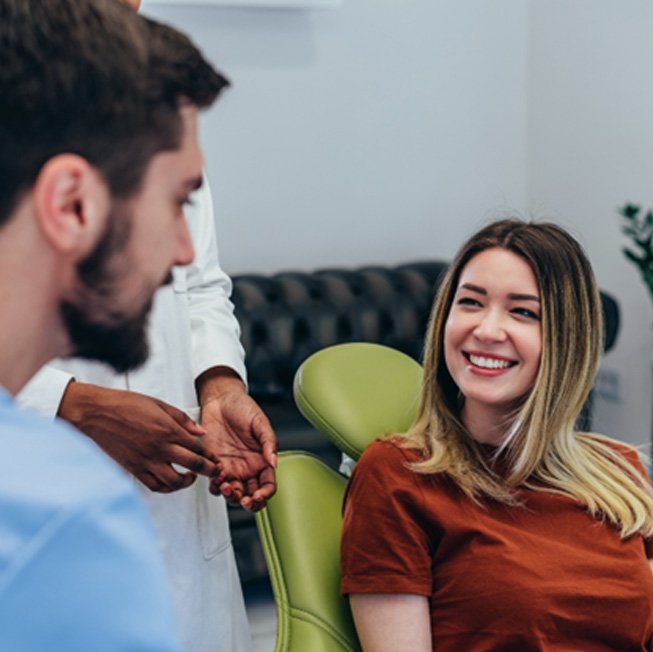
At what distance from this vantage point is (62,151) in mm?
767

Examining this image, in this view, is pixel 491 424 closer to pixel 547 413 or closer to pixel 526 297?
pixel 547 413

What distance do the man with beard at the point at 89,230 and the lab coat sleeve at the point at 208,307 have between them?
909 millimetres

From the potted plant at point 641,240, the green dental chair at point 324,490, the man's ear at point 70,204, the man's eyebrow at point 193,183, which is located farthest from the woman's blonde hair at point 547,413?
the potted plant at point 641,240

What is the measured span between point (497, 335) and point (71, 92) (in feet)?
4.03

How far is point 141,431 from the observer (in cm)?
153

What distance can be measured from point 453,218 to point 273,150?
Result: 880 millimetres

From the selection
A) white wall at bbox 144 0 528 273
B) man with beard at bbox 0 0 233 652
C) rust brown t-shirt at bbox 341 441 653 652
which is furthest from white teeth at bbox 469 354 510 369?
white wall at bbox 144 0 528 273

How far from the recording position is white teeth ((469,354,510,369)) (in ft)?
6.29

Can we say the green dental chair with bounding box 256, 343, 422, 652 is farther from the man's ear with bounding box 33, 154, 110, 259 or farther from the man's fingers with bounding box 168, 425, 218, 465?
the man's ear with bounding box 33, 154, 110, 259

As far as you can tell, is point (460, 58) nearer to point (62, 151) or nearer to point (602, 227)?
point (602, 227)

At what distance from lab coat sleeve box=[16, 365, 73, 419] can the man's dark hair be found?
2.72 ft

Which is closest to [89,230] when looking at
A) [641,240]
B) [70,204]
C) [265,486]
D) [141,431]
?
[70,204]

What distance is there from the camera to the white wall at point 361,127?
13.4 feet

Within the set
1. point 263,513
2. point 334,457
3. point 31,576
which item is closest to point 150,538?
point 31,576
